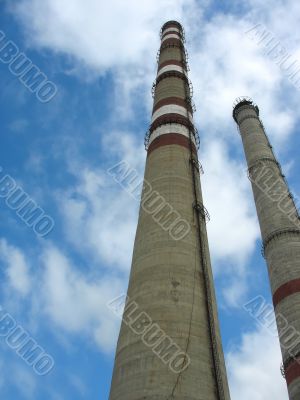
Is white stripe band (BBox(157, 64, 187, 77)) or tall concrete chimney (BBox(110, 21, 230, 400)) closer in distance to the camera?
tall concrete chimney (BBox(110, 21, 230, 400))

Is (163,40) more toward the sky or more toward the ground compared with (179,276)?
more toward the sky

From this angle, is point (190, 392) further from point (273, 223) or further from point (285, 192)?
point (285, 192)

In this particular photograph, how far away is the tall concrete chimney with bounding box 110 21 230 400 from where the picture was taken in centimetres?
1161

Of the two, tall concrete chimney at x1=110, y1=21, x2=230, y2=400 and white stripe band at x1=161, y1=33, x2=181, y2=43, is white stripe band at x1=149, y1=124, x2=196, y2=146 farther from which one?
white stripe band at x1=161, y1=33, x2=181, y2=43

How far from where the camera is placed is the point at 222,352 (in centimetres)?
1341

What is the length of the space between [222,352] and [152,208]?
5.69m

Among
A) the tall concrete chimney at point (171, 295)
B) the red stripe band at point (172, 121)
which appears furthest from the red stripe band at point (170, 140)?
the red stripe band at point (172, 121)

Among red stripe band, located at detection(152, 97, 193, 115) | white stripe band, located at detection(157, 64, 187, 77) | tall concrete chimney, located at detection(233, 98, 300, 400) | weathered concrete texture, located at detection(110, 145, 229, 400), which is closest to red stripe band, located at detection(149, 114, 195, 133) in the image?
red stripe band, located at detection(152, 97, 193, 115)

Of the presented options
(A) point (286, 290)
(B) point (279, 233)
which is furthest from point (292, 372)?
(B) point (279, 233)

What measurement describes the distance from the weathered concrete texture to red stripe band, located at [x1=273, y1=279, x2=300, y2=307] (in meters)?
7.11

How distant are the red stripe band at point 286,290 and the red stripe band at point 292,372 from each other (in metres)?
2.92

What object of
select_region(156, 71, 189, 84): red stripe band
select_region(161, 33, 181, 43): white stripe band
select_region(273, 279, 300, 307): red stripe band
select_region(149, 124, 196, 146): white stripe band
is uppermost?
select_region(161, 33, 181, 43): white stripe band

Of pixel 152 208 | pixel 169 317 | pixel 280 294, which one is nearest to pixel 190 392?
pixel 169 317

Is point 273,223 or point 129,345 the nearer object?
point 129,345
